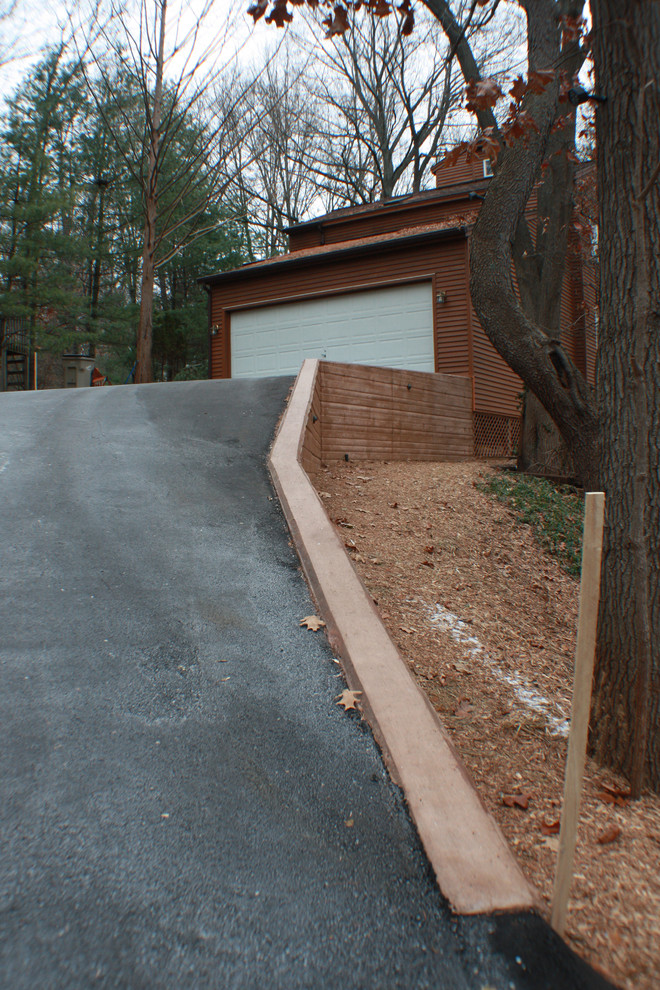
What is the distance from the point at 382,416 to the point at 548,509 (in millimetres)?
2609

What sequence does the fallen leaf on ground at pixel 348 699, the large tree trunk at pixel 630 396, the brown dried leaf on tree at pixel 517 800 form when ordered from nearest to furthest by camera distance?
the brown dried leaf on tree at pixel 517 800, the large tree trunk at pixel 630 396, the fallen leaf on ground at pixel 348 699

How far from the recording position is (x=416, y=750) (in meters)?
2.55

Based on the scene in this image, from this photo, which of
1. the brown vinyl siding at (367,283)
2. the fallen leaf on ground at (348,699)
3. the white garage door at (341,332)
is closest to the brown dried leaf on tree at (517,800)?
the fallen leaf on ground at (348,699)

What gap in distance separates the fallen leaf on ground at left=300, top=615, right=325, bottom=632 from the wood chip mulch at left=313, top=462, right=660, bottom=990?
22.4 inches

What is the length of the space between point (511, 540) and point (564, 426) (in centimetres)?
149

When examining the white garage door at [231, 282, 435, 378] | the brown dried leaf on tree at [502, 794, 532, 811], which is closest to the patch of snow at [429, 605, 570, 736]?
the brown dried leaf on tree at [502, 794, 532, 811]

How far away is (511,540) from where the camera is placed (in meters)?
6.43

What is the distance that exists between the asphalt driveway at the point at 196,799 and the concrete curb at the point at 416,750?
0.21 feet

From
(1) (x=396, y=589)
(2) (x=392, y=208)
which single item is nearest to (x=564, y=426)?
(1) (x=396, y=589)

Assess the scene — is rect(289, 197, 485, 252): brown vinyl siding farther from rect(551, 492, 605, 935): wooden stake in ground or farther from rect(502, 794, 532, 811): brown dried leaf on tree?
rect(551, 492, 605, 935): wooden stake in ground

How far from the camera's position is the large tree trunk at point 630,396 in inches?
107

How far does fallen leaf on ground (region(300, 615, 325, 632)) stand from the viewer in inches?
138

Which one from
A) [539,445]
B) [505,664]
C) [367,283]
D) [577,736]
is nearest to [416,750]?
[577,736]

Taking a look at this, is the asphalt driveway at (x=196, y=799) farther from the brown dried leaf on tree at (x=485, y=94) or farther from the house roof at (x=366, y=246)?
the house roof at (x=366, y=246)
